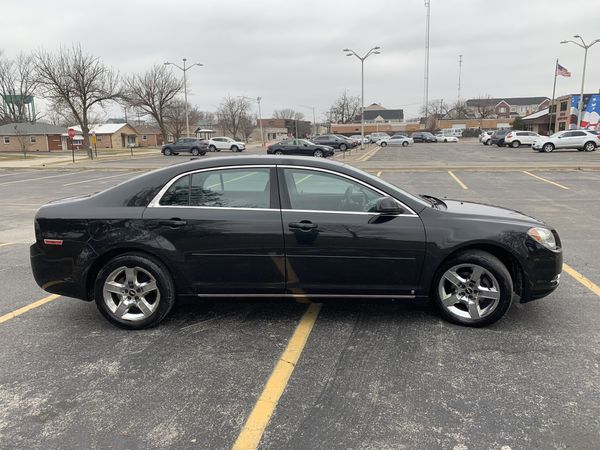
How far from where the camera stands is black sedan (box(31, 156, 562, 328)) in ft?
12.8

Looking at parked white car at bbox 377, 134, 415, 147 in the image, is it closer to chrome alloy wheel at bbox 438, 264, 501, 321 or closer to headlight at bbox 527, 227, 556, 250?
headlight at bbox 527, 227, 556, 250

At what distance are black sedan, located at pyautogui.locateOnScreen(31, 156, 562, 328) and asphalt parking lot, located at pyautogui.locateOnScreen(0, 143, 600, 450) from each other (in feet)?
1.10

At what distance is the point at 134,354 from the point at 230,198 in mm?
1497

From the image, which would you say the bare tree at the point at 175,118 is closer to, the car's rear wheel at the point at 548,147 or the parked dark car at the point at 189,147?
the parked dark car at the point at 189,147

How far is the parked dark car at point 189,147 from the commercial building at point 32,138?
88.1 ft

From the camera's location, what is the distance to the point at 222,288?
4.05 meters

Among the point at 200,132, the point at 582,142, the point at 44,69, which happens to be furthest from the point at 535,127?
the point at 44,69

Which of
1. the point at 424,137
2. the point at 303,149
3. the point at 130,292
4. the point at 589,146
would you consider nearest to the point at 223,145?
the point at 303,149

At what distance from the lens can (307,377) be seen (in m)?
3.28

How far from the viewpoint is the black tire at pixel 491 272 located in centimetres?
391

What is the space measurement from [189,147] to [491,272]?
42.0m

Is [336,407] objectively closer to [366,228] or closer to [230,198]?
[366,228]

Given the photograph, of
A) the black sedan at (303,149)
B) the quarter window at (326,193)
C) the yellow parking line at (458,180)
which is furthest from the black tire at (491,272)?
the black sedan at (303,149)

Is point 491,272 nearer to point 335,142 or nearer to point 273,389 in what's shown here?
point 273,389
